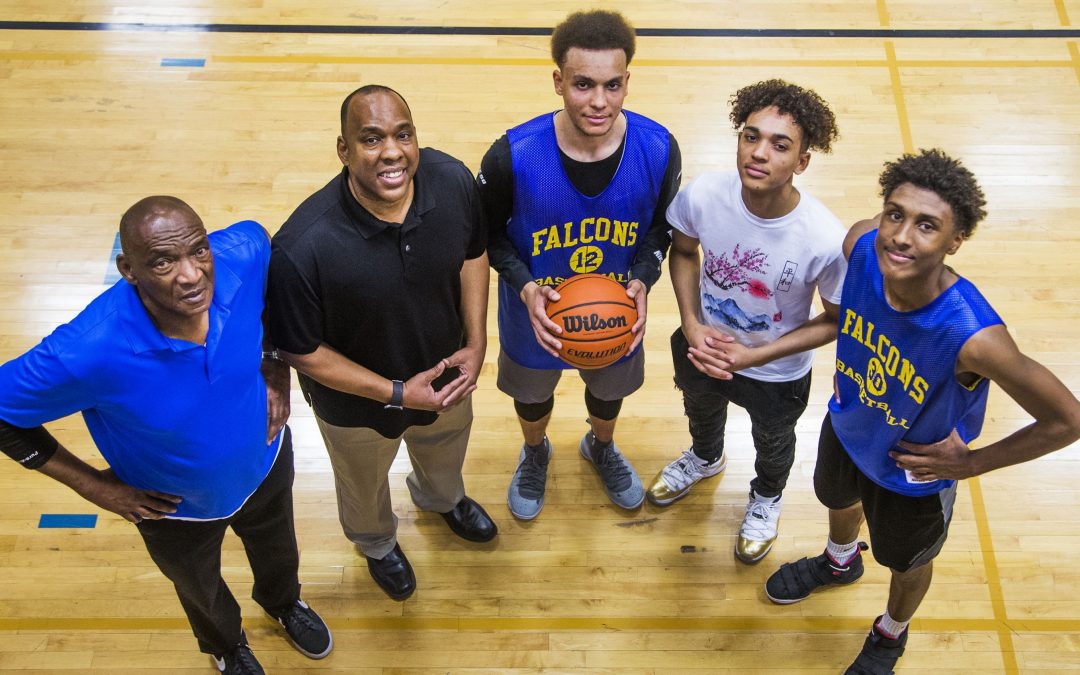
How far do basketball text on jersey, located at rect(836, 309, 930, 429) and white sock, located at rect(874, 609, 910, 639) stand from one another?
1.01 m

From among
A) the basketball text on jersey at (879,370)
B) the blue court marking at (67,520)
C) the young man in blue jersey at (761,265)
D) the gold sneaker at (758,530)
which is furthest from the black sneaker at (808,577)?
the blue court marking at (67,520)

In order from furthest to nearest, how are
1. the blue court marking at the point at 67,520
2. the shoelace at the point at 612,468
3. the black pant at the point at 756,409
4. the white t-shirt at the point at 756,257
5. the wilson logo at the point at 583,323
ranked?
the shoelace at the point at 612,468 → the blue court marking at the point at 67,520 → the black pant at the point at 756,409 → the wilson logo at the point at 583,323 → the white t-shirt at the point at 756,257

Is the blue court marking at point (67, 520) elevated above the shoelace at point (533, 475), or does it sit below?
below

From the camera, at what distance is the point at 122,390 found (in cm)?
240

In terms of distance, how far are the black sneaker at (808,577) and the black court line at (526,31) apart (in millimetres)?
3550

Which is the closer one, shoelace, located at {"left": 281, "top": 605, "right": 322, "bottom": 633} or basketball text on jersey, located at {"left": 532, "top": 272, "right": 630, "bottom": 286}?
basketball text on jersey, located at {"left": 532, "top": 272, "right": 630, "bottom": 286}

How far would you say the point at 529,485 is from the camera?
399 centimetres

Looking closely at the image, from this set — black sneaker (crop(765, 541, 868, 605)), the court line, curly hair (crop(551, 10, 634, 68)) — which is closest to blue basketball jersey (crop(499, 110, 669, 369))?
curly hair (crop(551, 10, 634, 68))

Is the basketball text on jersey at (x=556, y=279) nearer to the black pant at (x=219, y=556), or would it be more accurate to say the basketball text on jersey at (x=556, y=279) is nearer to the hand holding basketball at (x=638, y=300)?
the hand holding basketball at (x=638, y=300)

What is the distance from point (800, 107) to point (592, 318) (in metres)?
0.89

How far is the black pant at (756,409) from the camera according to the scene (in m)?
3.35

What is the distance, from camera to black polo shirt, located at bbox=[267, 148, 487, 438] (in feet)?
8.57

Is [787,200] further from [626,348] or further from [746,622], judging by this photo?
[746,622]

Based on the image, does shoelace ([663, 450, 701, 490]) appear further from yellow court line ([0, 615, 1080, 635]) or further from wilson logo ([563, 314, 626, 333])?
wilson logo ([563, 314, 626, 333])
